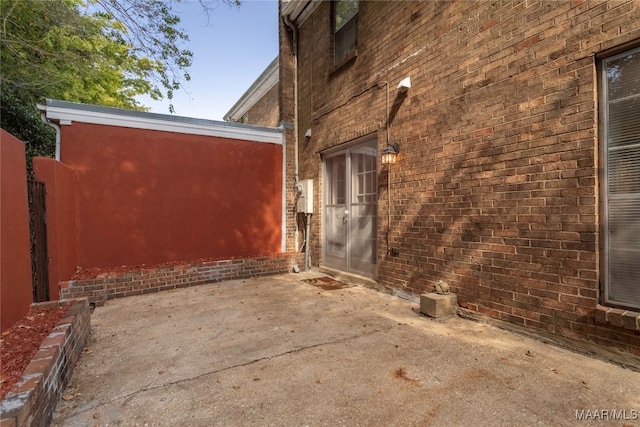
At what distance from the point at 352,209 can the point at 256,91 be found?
286 inches

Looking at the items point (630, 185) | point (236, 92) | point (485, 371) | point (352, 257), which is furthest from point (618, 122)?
point (236, 92)

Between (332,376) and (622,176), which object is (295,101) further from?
(332,376)

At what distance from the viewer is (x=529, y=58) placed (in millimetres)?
2932

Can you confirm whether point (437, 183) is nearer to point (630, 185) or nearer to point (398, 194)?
point (398, 194)

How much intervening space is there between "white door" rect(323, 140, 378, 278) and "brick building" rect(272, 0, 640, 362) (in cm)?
5

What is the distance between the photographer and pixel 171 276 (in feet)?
16.8

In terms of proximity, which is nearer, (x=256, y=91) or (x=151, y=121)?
(x=151, y=121)

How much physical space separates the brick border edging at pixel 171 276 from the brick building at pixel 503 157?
6.15 feet

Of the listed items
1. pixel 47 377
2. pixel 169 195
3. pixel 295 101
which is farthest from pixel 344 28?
pixel 47 377

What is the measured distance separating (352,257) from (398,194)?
68.8 inches

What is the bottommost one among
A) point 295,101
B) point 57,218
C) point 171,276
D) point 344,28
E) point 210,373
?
point 210,373

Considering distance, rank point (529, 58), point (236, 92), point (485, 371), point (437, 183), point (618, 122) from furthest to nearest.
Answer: point (236, 92), point (437, 183), point (529, 58), point (618, 122), point (485, 371)

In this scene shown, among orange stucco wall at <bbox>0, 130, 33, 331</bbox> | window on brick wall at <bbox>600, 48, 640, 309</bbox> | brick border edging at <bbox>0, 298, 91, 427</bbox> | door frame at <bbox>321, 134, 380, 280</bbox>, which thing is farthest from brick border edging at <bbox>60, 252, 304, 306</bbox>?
window on brick wall at <bbox>600, 48, 640, 309</bbox>

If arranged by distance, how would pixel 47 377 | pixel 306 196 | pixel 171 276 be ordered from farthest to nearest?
pixel 306 196, pixel 171 276, pixel 47 377
